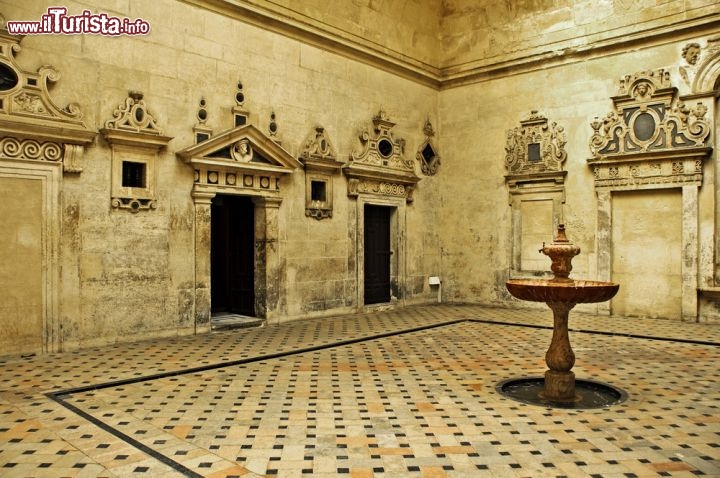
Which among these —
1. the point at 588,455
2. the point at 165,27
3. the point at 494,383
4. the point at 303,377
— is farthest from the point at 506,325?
the point at 165,27

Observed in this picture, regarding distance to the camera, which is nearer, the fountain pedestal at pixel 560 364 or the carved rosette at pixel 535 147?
the fountain pedestal at pixel 560 364

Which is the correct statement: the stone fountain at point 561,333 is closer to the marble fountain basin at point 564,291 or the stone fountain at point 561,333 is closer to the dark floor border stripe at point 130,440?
the marble fountain basin at point 564,291

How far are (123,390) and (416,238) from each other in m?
7.91

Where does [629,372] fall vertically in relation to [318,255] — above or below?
below

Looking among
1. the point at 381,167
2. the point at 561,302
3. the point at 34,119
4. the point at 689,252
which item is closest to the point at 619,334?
the point at 689,252

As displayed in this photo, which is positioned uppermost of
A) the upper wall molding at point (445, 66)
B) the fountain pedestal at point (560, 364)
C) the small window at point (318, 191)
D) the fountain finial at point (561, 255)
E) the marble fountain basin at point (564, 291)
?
the upper wall molding at point (445, 66)

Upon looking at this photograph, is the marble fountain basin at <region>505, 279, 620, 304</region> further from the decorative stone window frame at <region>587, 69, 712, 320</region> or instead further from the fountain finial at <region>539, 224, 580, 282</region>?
the decorative stone window frame at <region>587, 69, 712, 320</region>

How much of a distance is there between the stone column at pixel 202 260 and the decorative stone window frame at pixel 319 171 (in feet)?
6.54

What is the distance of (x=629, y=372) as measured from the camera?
6141 mm

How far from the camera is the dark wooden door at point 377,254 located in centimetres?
1148

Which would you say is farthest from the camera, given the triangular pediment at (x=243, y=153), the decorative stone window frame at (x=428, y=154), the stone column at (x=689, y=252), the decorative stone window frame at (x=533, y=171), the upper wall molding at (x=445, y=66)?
the decorative stone window frame at (x=428, y=154)

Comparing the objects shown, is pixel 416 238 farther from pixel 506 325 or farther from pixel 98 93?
pixel 98 93

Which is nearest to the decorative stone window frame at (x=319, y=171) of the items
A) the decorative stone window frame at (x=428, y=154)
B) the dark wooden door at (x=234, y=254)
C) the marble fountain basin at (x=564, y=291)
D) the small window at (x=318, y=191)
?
the small window at (x=318, y=191)

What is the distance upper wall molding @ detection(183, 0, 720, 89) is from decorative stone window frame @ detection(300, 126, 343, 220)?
5.87 ft
